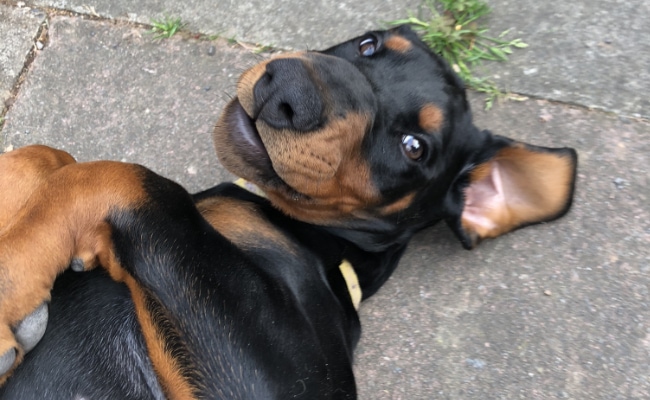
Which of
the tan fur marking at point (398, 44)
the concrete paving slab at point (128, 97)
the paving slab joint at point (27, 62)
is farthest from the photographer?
the paving slab joint at point (27, 62)

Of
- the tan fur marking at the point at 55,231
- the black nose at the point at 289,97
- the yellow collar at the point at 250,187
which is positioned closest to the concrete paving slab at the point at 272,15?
the yellow collar at the point at 250,187

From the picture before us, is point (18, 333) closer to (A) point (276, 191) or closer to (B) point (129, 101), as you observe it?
(A) point (276, 191)

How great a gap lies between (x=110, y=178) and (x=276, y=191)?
0.72m

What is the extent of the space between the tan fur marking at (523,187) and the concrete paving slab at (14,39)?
3171 millimetres

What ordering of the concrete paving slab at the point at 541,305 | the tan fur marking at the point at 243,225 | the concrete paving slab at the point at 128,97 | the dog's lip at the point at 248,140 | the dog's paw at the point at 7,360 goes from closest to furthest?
the dog's paw at the point at 7,360
the dog's lip at the point at 248,140
the tan fur marking at the point at 243,225
the concrete paving slab at the point at 541,305
the concrete paving slab at the point at 128,97

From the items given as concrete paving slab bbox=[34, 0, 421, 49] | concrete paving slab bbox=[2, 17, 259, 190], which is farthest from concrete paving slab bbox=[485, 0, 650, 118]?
concrete paving slab bbox=[2, 17, 259, 190]

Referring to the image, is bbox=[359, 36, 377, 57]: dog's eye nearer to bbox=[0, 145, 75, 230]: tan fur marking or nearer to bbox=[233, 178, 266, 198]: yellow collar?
bbox=[233, 178, 266, 198]: yellow collar

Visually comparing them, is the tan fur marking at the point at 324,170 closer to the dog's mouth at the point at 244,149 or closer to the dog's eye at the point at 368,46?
the dog's mouth at the point at 244,149

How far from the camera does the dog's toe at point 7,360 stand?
2.20 metres

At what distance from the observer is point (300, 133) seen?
2.35 m

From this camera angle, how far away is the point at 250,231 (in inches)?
107

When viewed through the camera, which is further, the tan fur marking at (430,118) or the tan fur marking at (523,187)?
the tan fur marking at (523,187)

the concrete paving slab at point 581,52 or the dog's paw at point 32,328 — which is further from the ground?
the dog's paw at point 32,328

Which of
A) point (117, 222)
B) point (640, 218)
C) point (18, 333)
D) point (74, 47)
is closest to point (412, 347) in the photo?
point (640, 218)
